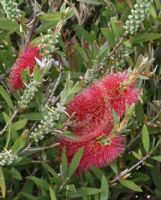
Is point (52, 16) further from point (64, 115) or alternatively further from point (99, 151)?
point (99, 151)

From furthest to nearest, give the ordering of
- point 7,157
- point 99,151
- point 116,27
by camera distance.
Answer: point 116,27
point 99,151
point 7,157

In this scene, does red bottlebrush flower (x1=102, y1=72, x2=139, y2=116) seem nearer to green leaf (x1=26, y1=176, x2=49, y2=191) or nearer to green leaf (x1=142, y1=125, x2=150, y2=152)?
green leaf (x1=142, y1=125, x2=150, y2=152)

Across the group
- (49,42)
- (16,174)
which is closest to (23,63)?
(49,42)

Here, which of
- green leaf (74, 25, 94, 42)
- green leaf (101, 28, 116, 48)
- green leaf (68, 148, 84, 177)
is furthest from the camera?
green leaf (74, 25, 94, 42)

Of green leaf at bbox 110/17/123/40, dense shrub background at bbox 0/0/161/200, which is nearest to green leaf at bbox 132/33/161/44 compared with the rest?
dense shrub background at bbox 0/0/161/200

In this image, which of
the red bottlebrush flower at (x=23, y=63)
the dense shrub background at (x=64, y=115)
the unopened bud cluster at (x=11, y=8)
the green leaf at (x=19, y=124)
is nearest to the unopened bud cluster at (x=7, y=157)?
the dense shrub background at (x=64, y=115)

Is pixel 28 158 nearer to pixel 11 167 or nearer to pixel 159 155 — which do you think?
pixel 11 167
